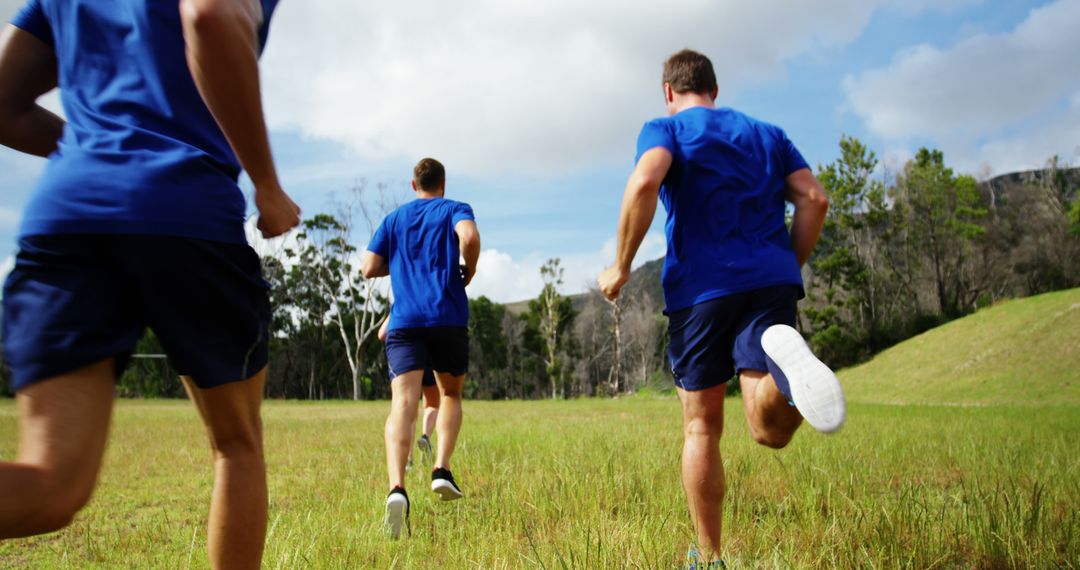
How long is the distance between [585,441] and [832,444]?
2.60m

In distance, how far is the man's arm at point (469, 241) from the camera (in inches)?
182

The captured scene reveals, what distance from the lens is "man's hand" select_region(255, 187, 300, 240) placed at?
172cm

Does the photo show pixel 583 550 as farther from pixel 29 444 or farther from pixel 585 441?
pixel 585 441

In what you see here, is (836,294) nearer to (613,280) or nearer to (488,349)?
(488,349)

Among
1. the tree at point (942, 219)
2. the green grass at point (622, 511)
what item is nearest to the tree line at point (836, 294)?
the tree at point (942, 219)

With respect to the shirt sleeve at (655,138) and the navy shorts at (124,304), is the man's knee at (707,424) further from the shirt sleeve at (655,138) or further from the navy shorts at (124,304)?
the navy shorts at (124,304)

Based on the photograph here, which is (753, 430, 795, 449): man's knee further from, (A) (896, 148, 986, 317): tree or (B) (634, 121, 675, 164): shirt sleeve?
(A) (896, 148, 986, 317): tree

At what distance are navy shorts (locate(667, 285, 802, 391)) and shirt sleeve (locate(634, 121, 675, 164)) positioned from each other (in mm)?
711

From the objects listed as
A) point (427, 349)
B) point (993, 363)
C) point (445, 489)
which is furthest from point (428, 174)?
point (993, 363)

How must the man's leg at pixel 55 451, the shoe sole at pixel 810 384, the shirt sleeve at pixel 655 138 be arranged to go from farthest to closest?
the shirt sleeve at pixel 655 138
the shoe sole at pixel 810 384
the man's leg at pixel 55 451

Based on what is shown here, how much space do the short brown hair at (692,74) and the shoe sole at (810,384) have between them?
4.51 ft

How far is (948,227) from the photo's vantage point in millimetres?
45688

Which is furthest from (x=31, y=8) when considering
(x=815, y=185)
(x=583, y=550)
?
(x=815, y=185)

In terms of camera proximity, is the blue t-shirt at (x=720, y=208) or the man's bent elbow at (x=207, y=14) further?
the blue t-shirt at (x=720, y=208)
